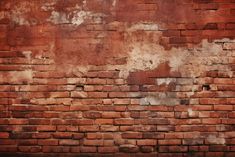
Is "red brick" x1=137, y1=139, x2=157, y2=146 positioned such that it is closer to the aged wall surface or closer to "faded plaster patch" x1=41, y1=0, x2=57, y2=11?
the aged wall surface

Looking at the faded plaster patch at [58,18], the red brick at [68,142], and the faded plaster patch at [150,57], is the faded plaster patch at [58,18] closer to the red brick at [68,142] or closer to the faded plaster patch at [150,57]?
the faded plaster patch at [150,57]

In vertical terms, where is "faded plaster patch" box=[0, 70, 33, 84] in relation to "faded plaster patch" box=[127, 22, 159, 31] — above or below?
below

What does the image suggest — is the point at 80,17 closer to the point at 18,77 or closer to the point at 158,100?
the point at 18,77

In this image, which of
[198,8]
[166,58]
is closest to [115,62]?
[166,58]

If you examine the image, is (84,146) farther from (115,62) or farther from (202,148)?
(202,148)

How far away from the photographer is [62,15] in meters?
3.77

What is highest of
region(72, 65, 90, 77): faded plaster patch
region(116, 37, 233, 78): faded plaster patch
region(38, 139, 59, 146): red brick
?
region(116, 37, 233, 78): faded plaster patch

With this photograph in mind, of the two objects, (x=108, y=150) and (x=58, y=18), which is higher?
(x=58, y=18)

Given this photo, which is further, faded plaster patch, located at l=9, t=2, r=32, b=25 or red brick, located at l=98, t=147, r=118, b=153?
faded plaster patch, located at l=9, t=2, r=32, b=25

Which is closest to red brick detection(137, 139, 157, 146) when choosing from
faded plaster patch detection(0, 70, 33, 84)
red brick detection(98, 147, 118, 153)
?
red brick detection(98, 147, 118, 153)

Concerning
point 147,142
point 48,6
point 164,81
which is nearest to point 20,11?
point 48,6

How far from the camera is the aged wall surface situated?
365cm

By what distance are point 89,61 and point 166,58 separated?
2.95 feet

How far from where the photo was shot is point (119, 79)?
3707 mm
